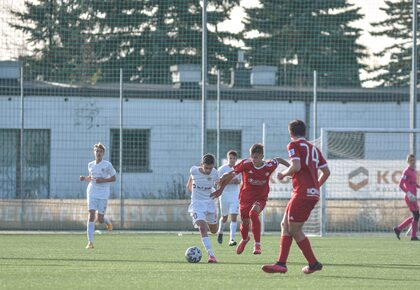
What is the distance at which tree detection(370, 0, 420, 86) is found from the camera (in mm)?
41156

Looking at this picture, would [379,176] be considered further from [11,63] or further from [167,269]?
[167,269]

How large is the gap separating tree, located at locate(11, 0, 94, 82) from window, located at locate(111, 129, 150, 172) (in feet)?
19.6

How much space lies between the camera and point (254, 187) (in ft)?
64.4

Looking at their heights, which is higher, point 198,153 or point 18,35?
point 18,35

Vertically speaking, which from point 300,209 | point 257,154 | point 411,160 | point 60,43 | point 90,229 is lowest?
point 90,229

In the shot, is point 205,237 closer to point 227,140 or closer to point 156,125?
→ point 156,125

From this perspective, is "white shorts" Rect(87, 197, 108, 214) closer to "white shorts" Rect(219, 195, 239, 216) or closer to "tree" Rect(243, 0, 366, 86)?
"white shorts" Rect(219, 195, 239, 216)

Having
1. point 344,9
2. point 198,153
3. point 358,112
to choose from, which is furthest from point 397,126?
point 344,9

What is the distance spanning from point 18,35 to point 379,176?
10221mm

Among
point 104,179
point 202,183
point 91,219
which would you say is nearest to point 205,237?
point 202,183

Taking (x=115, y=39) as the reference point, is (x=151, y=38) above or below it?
above

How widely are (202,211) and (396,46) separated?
30.2 meters

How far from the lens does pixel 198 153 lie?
31.1m

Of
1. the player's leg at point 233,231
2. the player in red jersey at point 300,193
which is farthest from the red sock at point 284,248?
the player's leg at point 233,231
